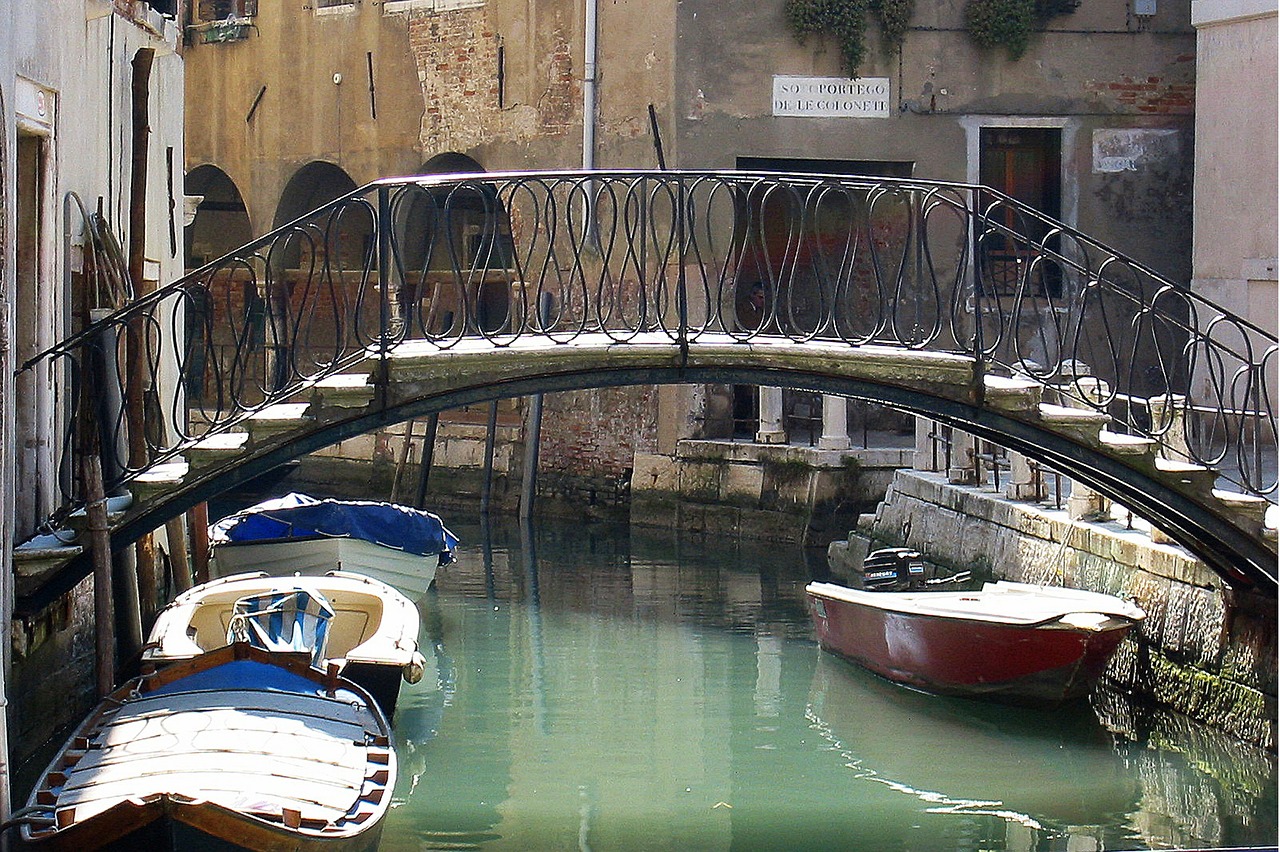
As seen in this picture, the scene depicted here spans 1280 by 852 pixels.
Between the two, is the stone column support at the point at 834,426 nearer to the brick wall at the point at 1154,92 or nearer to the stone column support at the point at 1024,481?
the stone column support at the point at 1024,481

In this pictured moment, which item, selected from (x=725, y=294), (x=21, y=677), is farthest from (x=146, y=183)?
(x=725, y=294)

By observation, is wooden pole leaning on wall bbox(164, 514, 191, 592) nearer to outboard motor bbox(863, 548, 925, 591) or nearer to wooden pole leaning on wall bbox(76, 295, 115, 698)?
wooden pole leaning on wall bbox(76, 295, 115, 698)

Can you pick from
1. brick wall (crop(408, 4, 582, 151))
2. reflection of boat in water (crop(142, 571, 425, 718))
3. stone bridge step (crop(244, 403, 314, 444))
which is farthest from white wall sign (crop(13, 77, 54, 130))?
brick wall (crop(408, 4, 582, 151))

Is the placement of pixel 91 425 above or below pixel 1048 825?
above

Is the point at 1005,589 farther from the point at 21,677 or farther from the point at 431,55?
the point at 431,55

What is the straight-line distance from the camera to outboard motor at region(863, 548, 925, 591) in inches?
458

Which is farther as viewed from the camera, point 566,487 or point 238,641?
point 566,487

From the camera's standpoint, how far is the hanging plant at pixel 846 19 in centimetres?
1593

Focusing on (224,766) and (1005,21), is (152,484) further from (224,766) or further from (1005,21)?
(1005,21)

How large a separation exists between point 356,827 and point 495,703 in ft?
13.4

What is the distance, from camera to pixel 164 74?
10.2 m

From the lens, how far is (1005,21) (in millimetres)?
16000

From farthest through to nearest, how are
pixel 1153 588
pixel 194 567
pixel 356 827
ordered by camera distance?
pixel 194 567, pixel 1153 588, pixel 356 827

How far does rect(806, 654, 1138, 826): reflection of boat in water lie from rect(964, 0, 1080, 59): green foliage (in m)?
7.74
